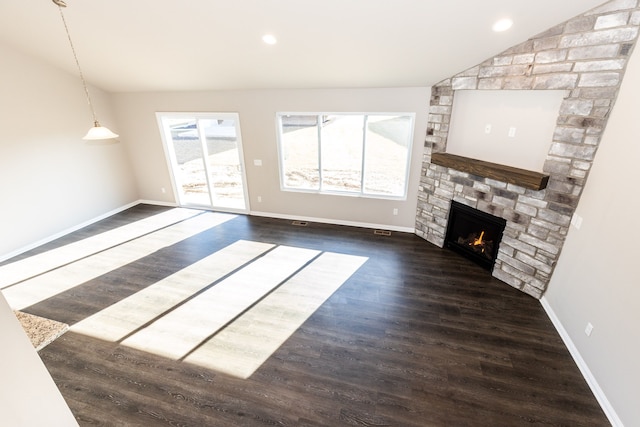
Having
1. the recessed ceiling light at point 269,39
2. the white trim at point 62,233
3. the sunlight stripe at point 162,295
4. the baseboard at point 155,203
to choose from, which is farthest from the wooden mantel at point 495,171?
the white trim at point 62,233

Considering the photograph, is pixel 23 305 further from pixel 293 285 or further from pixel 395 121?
pixel 395 121

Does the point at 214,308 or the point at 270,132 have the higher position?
the point at 270,132

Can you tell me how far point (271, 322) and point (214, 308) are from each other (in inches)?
32.3

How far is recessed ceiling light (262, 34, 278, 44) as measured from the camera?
3.48 metres

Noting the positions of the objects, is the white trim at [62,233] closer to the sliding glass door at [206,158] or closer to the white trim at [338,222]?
the sliding glass door at [206,158]

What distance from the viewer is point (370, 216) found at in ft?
19.0

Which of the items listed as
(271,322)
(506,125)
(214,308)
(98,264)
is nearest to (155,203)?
(98,264)

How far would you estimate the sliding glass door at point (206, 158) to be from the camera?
19.7ft

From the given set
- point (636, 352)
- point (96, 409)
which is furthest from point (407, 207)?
point (96, 409)

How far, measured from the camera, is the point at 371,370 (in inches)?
114

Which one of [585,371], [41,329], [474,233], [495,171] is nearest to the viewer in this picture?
[41,329]

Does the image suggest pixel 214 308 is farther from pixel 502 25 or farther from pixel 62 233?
pixel 502 25

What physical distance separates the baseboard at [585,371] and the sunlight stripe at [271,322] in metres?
2.49

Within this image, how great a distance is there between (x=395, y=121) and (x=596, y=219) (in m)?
3.08
